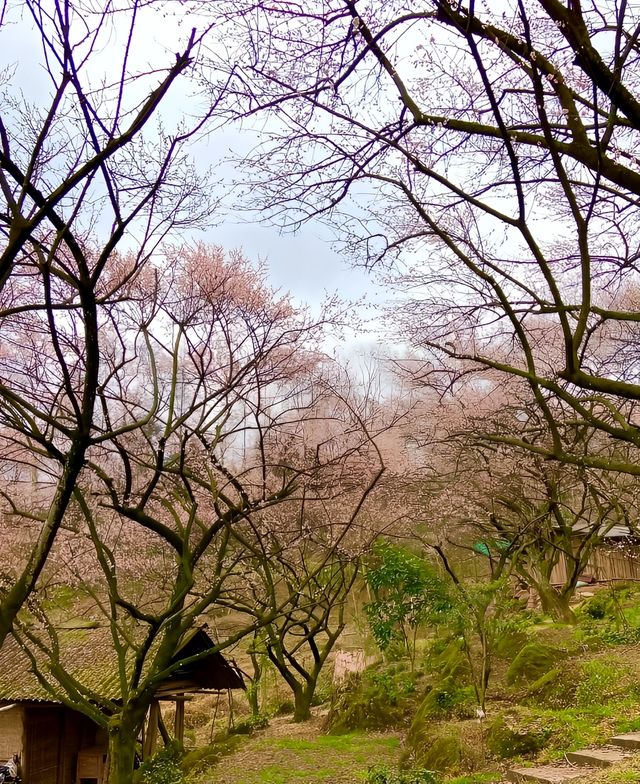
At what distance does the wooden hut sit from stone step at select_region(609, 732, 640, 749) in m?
5.82

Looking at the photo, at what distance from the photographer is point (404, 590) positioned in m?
10.7

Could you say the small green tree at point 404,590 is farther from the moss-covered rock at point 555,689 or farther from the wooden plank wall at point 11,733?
the wooden plank wall at point 11,733

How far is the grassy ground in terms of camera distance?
8656mm

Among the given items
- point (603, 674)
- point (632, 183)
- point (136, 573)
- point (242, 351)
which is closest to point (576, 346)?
point (632, 183)

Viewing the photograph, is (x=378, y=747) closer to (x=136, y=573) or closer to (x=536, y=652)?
(x=536, y=652)

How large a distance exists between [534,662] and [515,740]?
10.6 feet

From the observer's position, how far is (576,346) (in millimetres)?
3305

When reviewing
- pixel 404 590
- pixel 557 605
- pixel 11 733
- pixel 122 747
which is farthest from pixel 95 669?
pixel 557 605

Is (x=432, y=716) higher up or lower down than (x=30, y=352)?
lower down

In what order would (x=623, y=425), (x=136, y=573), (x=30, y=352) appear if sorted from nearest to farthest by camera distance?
1. (x=623, y=425)
2. (x=30, y=352)
3. (x=136, y=573)

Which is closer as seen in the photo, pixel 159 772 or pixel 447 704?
pixel 159 772

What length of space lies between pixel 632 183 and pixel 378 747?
8963 mm

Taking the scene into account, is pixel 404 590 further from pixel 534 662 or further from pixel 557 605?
pixel 557 605

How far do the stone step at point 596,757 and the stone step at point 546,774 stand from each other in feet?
0.37
